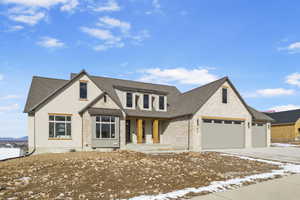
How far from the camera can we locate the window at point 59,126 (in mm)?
17812

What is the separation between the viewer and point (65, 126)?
719 inches

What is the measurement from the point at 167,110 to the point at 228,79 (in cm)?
690

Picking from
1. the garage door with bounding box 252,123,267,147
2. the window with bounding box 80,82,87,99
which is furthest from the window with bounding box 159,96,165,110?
the garage door with bounding box 252,123,267,147

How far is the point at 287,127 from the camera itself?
3825cm

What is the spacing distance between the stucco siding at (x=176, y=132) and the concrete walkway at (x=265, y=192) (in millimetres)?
13348

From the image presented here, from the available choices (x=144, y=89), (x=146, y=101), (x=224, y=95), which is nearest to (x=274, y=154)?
(x=224, y=95)

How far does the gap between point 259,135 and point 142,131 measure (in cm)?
1275

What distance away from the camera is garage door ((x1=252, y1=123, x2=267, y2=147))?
23984 mm

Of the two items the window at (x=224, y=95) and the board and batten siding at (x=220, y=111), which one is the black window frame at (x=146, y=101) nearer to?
the board and batten siding at (x=220, y=111)

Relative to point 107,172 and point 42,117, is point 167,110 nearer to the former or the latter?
point 42,117

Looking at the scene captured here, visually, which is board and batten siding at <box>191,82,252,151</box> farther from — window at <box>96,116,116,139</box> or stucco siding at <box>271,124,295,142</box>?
stucco siding at <box>271,124,295,142</box>

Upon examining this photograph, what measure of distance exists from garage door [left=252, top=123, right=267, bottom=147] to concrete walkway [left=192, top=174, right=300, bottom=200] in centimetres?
1742

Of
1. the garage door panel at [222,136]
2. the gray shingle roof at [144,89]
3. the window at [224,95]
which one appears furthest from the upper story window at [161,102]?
the window at [224,95]

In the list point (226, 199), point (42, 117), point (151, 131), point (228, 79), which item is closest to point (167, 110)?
point (151, 131)
